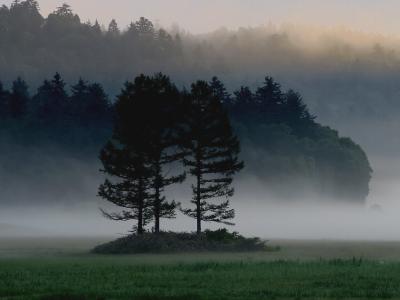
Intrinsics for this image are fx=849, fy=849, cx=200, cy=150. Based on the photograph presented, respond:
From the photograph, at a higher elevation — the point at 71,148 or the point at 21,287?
the point at 71,148

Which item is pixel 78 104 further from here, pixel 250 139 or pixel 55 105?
pixel 250 139

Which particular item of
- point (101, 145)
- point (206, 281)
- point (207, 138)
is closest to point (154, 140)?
point (207, 138)

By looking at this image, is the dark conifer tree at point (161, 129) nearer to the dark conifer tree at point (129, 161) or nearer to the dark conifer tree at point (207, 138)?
the dark conifer tree at point (129, 161)

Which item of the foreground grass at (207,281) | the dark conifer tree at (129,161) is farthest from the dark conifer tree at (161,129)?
the foreground grass at (207,281)

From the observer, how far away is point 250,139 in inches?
7032

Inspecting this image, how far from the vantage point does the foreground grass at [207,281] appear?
28297 millimetres

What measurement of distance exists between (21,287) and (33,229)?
252 ft

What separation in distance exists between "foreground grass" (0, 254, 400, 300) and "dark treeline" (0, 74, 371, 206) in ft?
401

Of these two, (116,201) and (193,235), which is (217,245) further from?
(116,201)

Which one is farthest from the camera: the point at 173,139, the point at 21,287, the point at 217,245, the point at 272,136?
the point at 272,136

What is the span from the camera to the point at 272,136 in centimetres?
17750

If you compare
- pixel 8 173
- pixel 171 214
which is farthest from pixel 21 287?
pixel 8 173

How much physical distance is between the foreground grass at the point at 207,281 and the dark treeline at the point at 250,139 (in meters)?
122

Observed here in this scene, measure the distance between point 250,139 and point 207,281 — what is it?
480 ft
